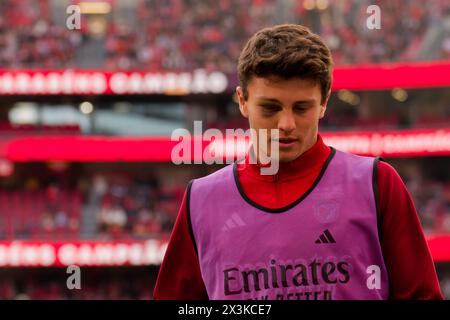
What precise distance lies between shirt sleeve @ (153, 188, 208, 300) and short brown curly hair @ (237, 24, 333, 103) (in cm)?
55

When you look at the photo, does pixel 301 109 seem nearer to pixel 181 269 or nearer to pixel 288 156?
pixel 288 156

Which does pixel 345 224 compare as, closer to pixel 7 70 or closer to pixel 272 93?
pixel 272 93

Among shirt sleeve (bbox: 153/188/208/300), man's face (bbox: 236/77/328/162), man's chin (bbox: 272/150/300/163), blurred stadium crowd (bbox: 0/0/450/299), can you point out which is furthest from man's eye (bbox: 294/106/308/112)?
blurred stadium crowd (bbox: 0/0/450/299)

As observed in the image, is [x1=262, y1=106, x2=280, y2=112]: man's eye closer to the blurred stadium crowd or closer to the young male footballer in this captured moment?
the young male footballer

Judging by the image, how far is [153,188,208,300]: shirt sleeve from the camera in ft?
9.80

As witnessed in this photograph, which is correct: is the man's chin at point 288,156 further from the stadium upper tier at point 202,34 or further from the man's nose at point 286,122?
the stadium upper tier at point 202,34

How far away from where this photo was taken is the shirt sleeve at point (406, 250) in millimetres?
2732

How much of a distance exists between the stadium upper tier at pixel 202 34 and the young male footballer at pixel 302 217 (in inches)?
880

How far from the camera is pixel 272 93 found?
282cm

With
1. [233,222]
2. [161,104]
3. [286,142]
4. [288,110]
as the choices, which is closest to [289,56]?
[288,110]

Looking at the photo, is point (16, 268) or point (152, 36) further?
point (152, 36)

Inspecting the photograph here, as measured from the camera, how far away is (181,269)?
3.00m

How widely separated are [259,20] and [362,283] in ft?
80.5
